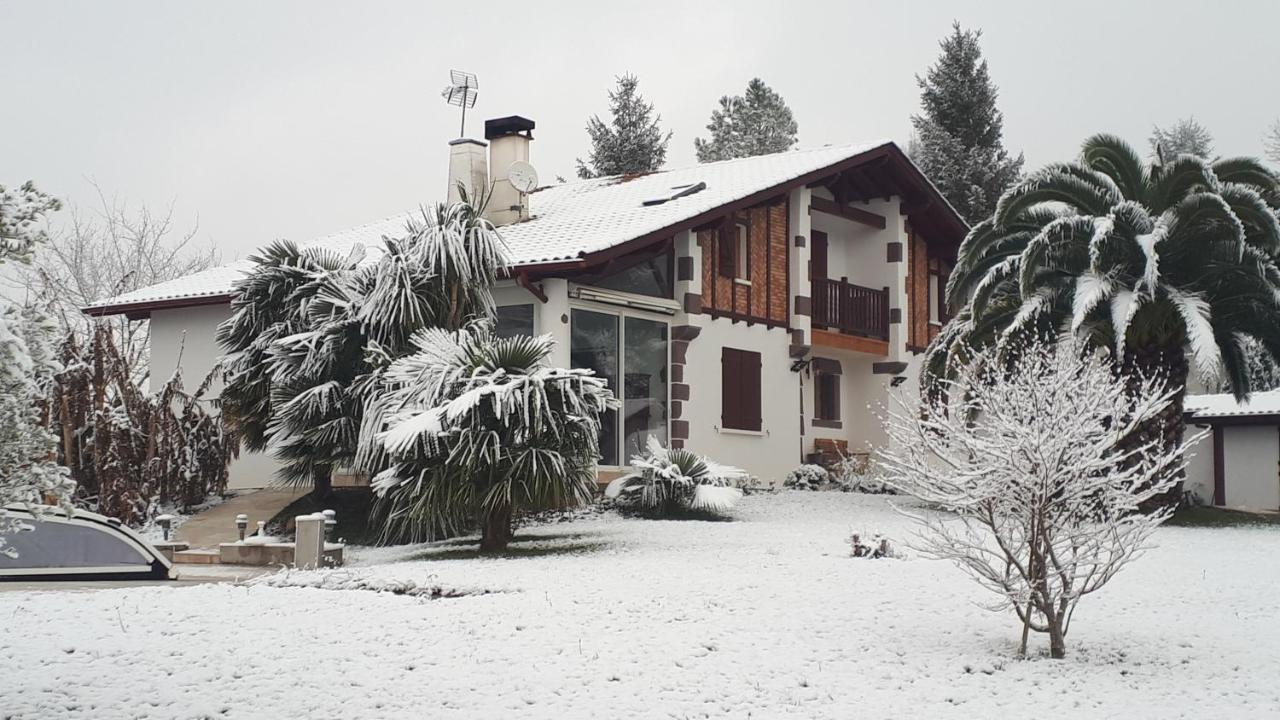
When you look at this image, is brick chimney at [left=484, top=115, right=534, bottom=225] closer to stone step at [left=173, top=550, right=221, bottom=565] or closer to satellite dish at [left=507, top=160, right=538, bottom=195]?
satellite dish at [left=507, top=160, right=538, bottom=195]

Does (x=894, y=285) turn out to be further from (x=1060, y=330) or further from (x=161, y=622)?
(x=161, y=622)

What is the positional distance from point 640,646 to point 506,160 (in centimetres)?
1465

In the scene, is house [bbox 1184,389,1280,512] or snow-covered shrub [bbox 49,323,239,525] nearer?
snow-covered shrub [bbox 49,323,239,525]

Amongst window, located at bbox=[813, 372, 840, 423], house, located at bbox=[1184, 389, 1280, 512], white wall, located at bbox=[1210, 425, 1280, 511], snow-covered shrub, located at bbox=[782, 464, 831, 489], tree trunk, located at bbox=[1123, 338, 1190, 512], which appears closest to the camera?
tree trunk, located at bbox=[1123, 338, 1190, 512]

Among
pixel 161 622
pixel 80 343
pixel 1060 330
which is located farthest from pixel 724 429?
pixel 161 622

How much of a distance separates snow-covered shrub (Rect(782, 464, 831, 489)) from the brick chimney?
6521mm

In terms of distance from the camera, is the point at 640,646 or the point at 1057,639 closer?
the point at 1057,639

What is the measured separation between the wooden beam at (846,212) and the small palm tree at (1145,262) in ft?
17.3

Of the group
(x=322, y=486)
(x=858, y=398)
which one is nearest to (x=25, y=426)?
(x=322, y=486)

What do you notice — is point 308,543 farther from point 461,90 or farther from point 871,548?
point 461,90

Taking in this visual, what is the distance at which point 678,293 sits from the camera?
2072cm

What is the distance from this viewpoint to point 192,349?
23.0 meters

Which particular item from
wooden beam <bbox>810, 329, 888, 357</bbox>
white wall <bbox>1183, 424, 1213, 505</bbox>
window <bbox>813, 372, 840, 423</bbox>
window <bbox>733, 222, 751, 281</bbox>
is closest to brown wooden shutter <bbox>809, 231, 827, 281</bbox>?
wooden beam <bbox>810, 329, 888, 357</bbox>

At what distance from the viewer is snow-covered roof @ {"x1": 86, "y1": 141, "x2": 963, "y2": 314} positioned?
19.2 m
